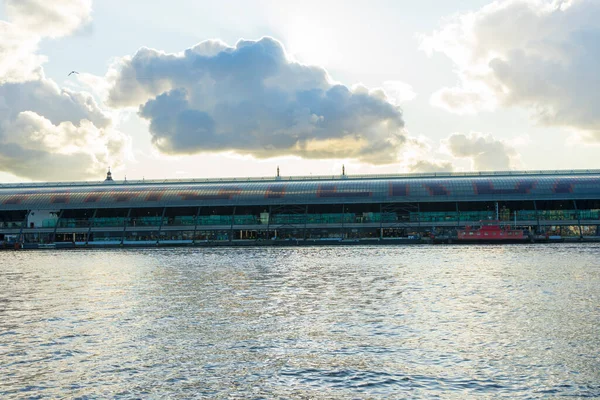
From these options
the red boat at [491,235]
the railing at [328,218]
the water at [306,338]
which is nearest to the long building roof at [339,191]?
the railing at [328,218]

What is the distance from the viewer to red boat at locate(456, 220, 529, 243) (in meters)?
152

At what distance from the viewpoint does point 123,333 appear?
37.3 meters

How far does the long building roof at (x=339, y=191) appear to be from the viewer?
550ft

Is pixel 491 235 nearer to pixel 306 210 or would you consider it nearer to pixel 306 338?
pixel 306 210

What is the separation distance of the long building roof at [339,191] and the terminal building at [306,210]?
282 mm

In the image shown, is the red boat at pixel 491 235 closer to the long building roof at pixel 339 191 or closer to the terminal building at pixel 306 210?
the terminal building at pixel 306 210

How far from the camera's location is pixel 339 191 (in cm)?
17650

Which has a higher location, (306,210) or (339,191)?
(339,191)

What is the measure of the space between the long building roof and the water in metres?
106

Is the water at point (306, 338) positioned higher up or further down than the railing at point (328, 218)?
further down

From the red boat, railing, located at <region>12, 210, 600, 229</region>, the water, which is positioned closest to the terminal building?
railing, located at <region>12, 210, 600, 229</region>

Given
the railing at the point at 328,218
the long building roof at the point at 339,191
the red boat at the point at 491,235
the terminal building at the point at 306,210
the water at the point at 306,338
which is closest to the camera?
the water at the point at 306,338

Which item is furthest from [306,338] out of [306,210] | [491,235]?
→ [306,210]

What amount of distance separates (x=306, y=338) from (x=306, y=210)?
454 feet
